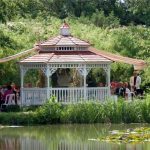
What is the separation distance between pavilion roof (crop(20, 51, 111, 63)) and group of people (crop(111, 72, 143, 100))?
→ 198 centimetres

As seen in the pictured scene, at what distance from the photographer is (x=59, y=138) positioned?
2700 cm

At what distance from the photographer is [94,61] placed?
34.6m

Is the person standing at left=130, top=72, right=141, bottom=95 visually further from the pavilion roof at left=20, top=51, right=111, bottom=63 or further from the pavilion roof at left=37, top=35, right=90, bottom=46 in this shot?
the pavilion roof at left=37, top=35, right=90, bottom=46

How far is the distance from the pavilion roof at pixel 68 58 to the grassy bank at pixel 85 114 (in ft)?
9.66

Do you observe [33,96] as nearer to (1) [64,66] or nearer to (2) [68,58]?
(1) [64,66]

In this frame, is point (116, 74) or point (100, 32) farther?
point (100, 32)

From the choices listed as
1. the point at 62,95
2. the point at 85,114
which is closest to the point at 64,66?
the point at 62,95

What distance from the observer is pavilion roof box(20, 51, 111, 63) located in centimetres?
3447

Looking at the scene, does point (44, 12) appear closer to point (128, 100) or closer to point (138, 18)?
point (138, 18)

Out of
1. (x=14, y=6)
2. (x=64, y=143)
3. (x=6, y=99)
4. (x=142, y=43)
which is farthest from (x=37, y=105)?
(x=142, y=43)

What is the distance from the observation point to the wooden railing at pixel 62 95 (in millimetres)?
34156

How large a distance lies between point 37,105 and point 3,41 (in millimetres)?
4914

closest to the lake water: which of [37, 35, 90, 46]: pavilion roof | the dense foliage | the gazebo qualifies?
the gazebo

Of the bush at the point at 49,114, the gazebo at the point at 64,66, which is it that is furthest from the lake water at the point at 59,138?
the gazebo at the point at 64,66
